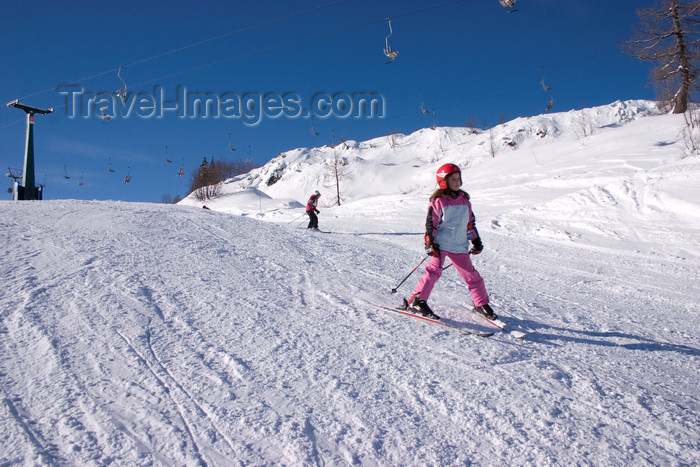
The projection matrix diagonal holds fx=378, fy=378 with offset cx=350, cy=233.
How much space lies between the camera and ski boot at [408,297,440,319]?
4.07m

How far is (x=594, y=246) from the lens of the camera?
934 centimetres

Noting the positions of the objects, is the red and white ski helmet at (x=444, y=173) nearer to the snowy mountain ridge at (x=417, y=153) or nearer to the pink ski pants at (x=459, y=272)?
the pink ski pants at (x=459, y=272)

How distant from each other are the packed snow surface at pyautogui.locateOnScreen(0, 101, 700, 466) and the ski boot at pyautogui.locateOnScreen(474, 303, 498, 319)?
0.10 meters

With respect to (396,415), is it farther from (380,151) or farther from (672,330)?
(380,151)

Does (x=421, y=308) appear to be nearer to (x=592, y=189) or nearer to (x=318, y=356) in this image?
(x=318, y=356)

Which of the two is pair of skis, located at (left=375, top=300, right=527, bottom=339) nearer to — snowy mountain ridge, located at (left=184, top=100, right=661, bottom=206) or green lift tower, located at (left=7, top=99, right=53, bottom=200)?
green lift tower, located at (left=7, top=99, right=53, bottom=200)

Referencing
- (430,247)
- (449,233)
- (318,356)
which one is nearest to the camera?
(318,356)

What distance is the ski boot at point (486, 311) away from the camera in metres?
4.08

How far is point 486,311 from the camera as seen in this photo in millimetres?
4125

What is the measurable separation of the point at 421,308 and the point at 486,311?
709 mm

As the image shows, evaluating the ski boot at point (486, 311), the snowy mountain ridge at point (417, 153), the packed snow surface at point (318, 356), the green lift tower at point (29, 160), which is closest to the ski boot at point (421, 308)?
the packed snow surface at point (318, 356)

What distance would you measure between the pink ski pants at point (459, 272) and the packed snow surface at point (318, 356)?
1.03 feet

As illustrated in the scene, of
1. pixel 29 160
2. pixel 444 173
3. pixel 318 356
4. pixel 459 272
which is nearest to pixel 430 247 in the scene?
pixel 459 272

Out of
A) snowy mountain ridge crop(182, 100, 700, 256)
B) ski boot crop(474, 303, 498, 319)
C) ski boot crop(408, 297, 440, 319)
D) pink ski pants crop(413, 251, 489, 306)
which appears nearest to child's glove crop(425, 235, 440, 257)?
pink ski pants crop(413, 251, 489, 306)
